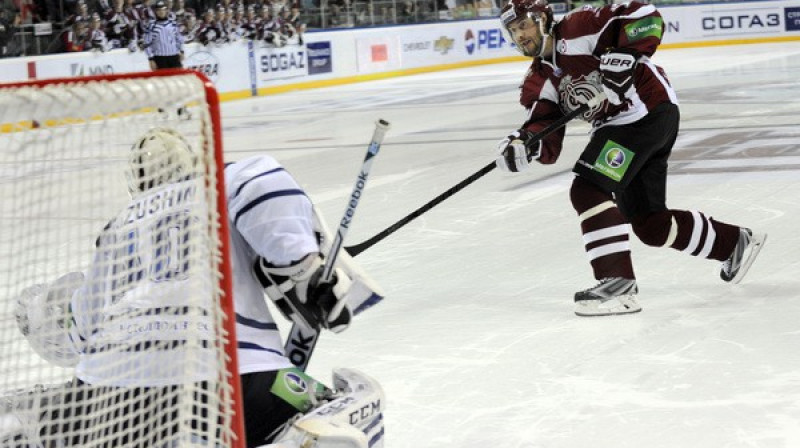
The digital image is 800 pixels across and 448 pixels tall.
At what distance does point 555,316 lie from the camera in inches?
174

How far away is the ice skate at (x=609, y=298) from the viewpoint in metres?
4.37

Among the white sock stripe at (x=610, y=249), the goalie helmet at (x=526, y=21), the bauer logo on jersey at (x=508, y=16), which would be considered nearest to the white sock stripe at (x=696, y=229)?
the white sock stripe at (x=610, y=249)

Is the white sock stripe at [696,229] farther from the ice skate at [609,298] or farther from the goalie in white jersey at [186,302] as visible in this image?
the goalie in white jersey at [186,302]

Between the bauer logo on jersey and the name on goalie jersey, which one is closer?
the name on goalie jersey

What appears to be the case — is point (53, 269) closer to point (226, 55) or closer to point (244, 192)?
point (244, 192)

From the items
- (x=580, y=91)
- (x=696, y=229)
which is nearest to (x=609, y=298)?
(x=696, y=229)

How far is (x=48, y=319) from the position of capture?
7.91ft

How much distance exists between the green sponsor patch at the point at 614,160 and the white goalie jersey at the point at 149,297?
2318mm

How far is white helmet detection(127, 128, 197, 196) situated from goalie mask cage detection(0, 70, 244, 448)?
15mm

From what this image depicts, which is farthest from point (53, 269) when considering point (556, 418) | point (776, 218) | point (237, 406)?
point (776, 218)

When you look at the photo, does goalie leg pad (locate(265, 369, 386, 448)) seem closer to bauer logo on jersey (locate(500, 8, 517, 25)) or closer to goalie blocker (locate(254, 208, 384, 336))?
goalie blocker (locate(254, 208, 384, 336))

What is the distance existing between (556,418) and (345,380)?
0.86 meters

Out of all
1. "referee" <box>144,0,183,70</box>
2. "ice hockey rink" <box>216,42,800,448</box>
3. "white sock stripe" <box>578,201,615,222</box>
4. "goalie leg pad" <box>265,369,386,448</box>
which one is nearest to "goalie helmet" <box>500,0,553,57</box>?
"white sock stripe" <box>578,201,615,222</box>

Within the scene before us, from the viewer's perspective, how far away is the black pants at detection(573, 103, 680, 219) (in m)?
4.36
